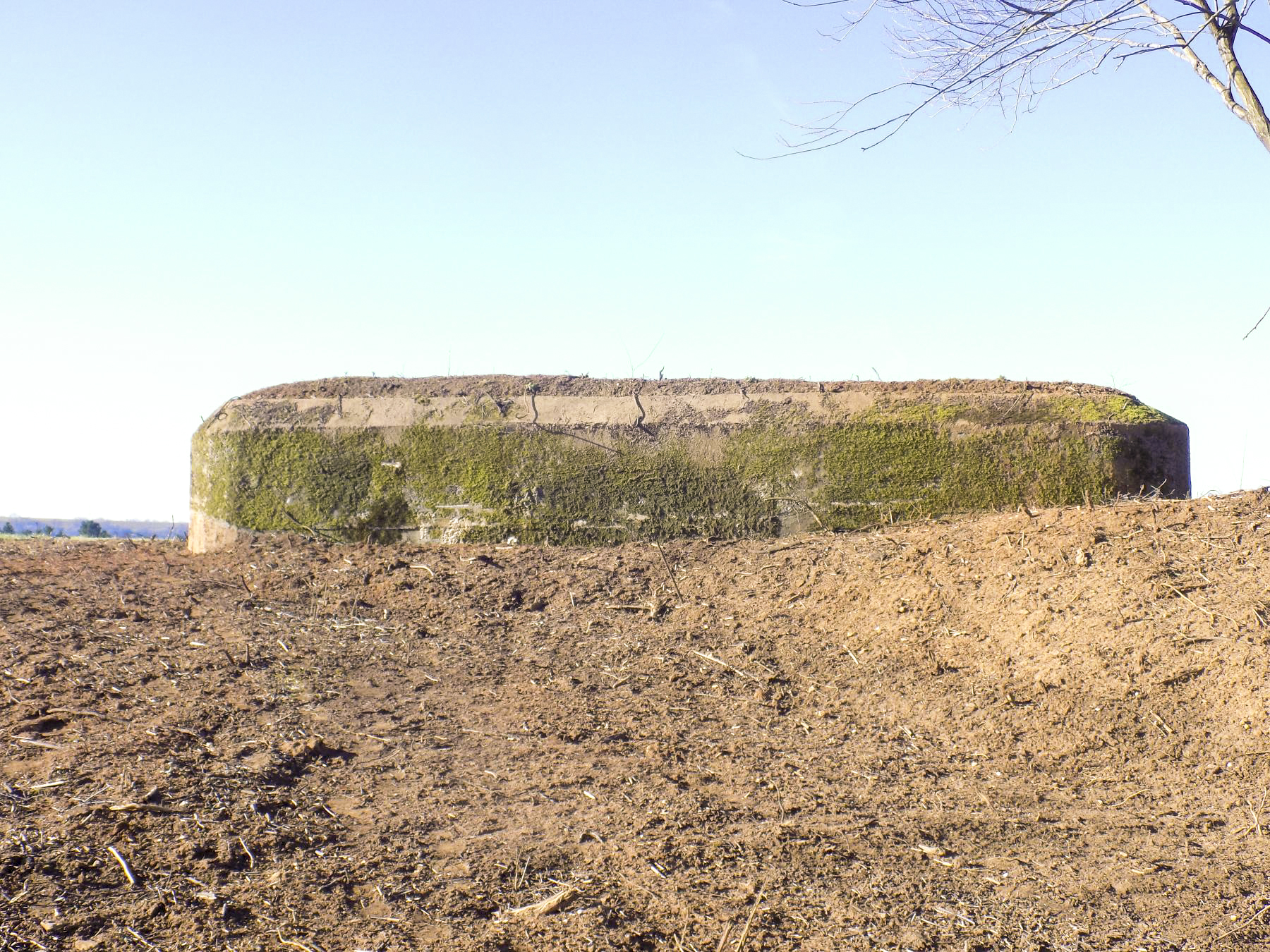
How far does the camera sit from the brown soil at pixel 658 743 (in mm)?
2963

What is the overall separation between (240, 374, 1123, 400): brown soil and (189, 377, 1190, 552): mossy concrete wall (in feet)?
0.10

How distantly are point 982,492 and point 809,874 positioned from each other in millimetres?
4101

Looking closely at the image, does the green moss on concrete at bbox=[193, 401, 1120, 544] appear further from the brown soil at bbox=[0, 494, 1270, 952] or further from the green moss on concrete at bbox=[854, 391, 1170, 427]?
the brown soil at bbox=[0, 494, 1270, 952]

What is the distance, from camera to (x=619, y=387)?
7.33 meters

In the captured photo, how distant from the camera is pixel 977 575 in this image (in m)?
5.77

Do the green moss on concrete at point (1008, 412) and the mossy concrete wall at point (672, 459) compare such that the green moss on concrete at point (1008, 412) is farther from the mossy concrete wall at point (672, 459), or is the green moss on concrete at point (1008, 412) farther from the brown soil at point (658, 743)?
the brown soil at point (658, 743)

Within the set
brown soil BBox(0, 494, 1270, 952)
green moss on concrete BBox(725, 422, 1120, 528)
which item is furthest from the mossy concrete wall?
brown soil BBox(0, 494, 1270, 952)

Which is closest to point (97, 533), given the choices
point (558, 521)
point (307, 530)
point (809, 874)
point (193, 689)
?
point (307, 530)

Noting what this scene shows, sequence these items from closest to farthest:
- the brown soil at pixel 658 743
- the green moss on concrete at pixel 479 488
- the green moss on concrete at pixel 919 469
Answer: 1. the brown soil at pixel 658 743
2. the green moss on concrete at pixel 919 469
3. the green moss on concrete at pixel 479 488

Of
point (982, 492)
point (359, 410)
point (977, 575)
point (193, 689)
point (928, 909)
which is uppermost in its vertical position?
point (359, 410)

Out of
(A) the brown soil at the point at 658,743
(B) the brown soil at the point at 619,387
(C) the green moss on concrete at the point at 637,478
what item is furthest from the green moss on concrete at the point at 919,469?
(B) the brown soil at the point at 619,387

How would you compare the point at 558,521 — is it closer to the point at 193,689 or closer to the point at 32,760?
the point at 193,689

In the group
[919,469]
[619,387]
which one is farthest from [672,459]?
[919,469]

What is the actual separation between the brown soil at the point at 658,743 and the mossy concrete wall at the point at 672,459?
1.00 ft
